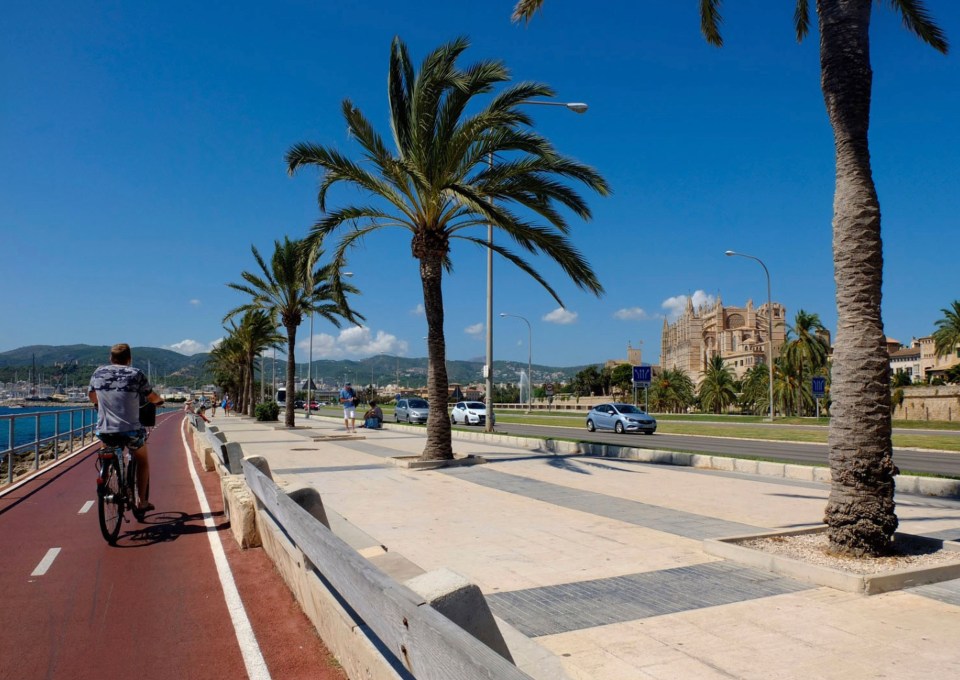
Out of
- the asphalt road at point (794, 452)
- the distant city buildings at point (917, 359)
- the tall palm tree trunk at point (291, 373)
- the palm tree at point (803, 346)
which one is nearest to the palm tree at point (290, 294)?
the tall palm tree trunk at point (291, 373)

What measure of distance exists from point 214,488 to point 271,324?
36006 mm

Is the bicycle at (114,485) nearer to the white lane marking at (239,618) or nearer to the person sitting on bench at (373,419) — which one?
the white lane marking at (239,618)

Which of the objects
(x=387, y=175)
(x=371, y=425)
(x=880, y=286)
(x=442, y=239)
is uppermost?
(x=387, y=175)

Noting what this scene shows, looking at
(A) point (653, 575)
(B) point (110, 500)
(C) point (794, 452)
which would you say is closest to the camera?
(A) point (653, 575)

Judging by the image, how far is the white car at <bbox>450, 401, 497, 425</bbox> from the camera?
40.4 meters

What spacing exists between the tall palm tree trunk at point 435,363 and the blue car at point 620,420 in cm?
1789

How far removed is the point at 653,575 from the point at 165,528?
5721mm

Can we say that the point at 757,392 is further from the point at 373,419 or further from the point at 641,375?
the point at 373,419

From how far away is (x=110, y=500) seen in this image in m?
7.40

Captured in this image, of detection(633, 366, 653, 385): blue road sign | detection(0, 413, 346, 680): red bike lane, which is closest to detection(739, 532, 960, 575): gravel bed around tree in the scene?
detection(0, 413, 346, 680): red bike lane

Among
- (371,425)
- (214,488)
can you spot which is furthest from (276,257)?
(214,488)

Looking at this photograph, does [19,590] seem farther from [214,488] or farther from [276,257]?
[276,257]

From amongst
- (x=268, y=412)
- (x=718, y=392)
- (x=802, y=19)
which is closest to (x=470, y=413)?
(x=268, y=412)

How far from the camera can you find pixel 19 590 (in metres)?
5.99
